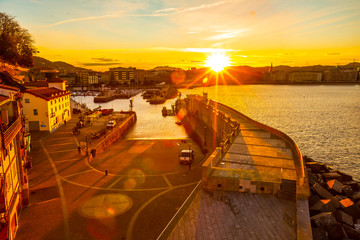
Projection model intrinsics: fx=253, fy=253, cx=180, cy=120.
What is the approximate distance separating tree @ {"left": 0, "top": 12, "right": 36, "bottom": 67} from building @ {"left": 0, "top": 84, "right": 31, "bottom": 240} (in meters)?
42.4

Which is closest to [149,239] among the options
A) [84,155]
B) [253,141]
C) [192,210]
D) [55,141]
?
[192,210]

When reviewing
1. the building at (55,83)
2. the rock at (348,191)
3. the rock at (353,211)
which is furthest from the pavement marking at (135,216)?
the building at (55,83)

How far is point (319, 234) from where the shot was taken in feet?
46.4

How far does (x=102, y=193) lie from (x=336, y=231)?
1818 cm

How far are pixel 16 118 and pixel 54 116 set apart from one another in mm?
29409

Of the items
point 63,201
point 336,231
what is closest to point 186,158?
point 63,201

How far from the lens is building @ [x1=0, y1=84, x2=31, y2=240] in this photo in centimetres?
1470

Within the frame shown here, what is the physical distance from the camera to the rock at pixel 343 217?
16.2m

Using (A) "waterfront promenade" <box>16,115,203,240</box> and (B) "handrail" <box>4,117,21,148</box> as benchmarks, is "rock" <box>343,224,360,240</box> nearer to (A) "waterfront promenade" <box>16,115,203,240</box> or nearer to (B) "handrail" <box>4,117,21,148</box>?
(A) "waterfront promenade" <box>16,115,203,240</box>

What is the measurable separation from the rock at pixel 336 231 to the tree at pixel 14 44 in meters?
64.3

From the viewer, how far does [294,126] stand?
81125mm

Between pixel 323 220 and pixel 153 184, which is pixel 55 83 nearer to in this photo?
pixel 153 184

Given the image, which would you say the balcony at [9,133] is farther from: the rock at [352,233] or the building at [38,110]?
the building at [38,110]

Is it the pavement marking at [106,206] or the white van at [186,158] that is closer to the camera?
the pavement marking at [106,206]
